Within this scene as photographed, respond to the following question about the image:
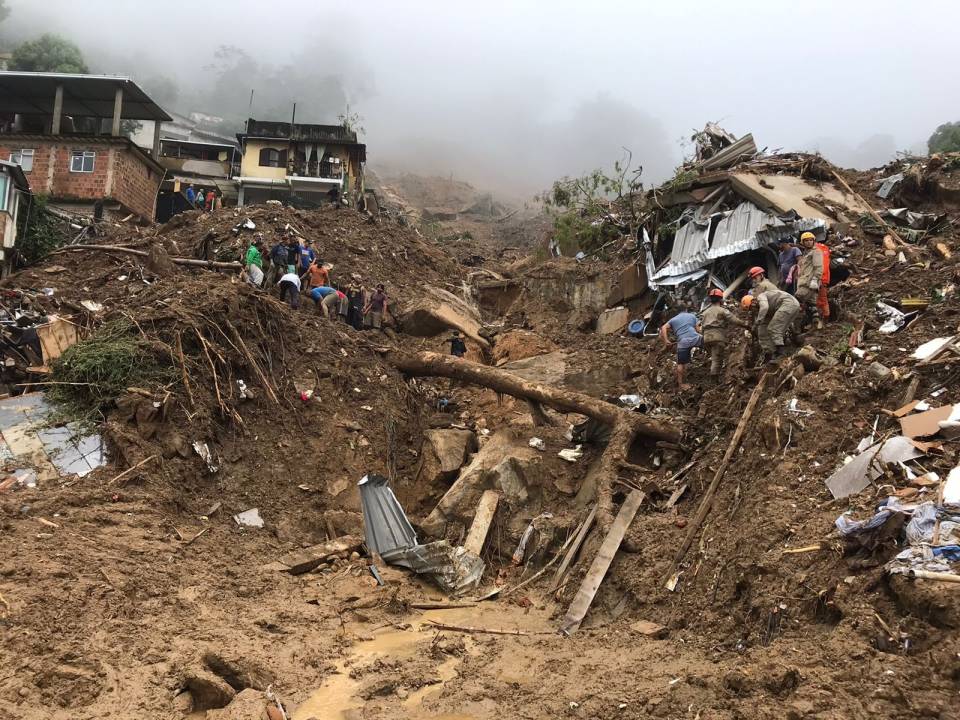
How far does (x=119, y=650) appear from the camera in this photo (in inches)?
236

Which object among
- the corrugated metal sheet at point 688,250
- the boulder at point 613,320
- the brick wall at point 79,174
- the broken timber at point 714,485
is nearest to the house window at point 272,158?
the brick wall at point 79,174

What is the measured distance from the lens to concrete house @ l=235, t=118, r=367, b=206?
108ft

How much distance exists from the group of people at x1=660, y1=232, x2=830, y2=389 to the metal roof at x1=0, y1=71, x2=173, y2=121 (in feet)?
74.9

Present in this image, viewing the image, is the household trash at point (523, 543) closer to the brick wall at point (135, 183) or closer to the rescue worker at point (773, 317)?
the rescue worker at point (773, 317)

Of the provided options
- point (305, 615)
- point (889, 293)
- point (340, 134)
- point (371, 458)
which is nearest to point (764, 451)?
point (889, 293)

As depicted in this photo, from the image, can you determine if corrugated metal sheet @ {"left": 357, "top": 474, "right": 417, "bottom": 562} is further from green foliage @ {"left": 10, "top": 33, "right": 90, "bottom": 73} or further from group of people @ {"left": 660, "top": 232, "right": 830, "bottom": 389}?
green foliage @ {"left": 10, "top": 33, "right": 90, "bottom": 73}

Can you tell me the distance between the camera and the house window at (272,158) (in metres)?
33.9

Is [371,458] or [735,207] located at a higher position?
[735,207]

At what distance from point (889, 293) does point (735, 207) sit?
470 cm

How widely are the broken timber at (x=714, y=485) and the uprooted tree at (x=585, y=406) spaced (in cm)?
113

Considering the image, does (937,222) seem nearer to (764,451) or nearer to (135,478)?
(764,451)

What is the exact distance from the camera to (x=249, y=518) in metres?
9.38

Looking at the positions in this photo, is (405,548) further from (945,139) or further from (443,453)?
(945,139)

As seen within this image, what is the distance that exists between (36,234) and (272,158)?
17.2m
